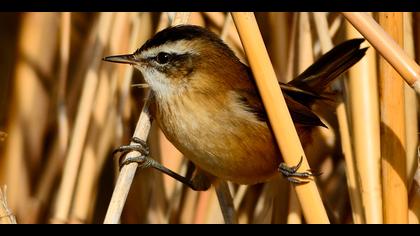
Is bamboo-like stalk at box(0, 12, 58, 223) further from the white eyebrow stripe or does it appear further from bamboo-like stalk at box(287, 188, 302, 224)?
bamboo-like stalk at box(287, 188, 302, 224)

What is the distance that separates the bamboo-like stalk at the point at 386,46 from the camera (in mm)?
1427

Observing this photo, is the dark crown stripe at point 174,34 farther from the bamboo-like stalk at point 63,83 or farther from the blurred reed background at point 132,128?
the bamboo-like stalk at point 63,83

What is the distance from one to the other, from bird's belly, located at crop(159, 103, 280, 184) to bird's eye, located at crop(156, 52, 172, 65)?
0.15m

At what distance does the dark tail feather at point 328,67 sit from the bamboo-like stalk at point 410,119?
17cm

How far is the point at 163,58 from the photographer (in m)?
1.78

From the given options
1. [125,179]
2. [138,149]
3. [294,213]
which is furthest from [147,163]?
[294,213]

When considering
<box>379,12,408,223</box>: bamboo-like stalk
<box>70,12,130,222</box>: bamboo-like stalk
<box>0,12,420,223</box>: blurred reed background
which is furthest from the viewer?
<box>70,12,130,222</box>: bamboo-like stalk

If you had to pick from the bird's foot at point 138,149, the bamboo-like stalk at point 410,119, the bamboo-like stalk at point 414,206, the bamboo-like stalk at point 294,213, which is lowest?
the bamboo-like stalk at point 294,213

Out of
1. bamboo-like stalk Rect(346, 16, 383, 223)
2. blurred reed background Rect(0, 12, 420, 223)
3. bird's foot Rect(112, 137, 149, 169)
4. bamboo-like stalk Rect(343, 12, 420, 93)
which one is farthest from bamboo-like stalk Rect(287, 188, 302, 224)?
bamboo-like stalk Rect(343, 12, 420, 93)

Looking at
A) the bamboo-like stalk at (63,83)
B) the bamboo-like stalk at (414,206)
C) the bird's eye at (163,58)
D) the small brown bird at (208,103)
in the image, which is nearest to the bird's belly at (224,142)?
the small brown bird at (208,103)

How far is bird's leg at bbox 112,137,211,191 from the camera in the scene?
5.68 feet

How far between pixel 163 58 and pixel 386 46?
0.60m

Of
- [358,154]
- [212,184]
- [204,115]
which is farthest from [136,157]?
[358,154]
